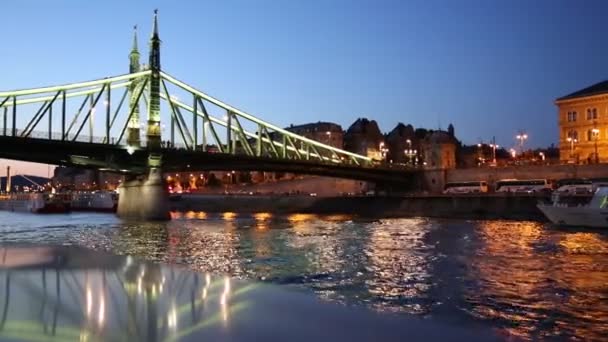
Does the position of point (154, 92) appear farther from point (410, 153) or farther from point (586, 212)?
point (410, 153)

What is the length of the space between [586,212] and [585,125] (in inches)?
2070

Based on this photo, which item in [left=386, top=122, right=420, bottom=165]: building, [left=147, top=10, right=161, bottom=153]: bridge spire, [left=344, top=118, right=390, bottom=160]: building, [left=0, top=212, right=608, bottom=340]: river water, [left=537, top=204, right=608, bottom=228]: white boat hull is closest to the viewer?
[left=0, top=212, right=608, bottom=340]: river water

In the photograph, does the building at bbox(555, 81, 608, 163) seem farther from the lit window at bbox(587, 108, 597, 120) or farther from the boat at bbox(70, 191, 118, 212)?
the boat at bbox(70, 191, 118, 212)

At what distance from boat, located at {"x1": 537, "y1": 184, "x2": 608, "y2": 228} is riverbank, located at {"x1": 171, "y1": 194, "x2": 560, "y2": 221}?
1117 centimetres

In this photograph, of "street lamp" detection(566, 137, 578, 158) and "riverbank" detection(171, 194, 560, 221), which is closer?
"riverbank" detection(171, 194, 560, 221)

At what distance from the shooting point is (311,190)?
11656 centimetres

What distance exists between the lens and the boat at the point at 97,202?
361ft

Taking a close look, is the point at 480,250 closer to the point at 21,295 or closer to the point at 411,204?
the point at 21,295

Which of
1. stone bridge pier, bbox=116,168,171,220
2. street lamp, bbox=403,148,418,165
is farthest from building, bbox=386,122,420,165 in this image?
stone bridge pier, bbox=116,168,171,220

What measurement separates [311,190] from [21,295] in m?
102

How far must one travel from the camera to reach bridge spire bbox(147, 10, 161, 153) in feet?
238

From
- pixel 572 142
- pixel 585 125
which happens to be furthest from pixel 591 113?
pixel 572 142

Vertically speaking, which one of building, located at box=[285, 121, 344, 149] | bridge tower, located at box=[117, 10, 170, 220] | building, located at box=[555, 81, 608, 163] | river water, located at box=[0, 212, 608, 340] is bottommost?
river water, located at box=[0, 212, 608, 340]

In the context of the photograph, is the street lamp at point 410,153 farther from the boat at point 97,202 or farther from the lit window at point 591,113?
the boat at point 97,202
